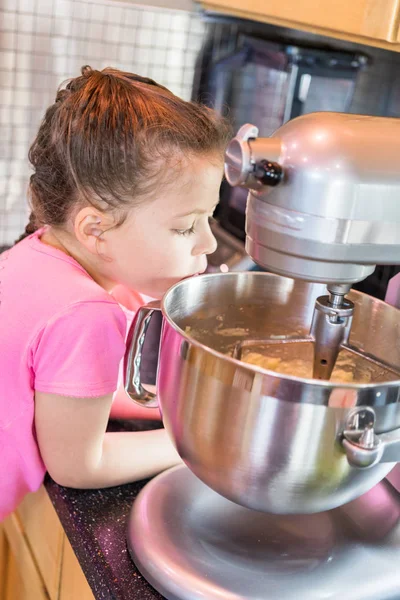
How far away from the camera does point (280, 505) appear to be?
2.08 ft

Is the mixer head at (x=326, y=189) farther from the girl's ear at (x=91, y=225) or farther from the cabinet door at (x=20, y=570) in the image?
the cabinet door at (x=20, y=570)

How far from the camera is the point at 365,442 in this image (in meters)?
0.58

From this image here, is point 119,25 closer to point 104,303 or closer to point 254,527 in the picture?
point 104,303

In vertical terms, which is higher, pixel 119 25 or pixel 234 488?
pixel 119 25

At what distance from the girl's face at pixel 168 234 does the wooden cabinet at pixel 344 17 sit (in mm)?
215

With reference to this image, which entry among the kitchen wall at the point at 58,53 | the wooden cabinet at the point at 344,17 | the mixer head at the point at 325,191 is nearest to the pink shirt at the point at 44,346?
the mixer head at the point at 325,191

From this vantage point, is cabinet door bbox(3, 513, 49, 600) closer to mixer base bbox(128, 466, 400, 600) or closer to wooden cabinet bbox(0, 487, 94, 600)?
wooden cabinet bbox(0, 487, 94, 600)

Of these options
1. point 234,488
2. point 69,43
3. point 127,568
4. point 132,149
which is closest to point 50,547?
point 127,568

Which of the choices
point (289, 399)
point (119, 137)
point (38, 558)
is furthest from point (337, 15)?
point (38, 558)

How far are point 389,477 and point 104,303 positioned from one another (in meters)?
0.36

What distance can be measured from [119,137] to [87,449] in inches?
13.5

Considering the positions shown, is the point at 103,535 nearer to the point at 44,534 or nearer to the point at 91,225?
the point at 44,534

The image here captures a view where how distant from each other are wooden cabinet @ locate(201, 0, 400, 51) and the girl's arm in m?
0.49

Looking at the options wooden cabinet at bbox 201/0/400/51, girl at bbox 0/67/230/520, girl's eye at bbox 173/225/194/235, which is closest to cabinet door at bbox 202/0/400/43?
wooden cabinet at bbox 201/0/400/51
